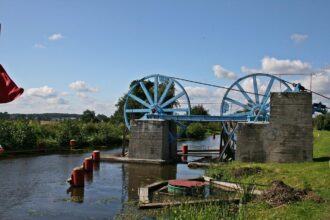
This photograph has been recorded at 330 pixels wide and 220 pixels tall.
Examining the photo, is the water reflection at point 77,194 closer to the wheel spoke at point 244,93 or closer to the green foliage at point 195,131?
the wheel spoke at point 244,93

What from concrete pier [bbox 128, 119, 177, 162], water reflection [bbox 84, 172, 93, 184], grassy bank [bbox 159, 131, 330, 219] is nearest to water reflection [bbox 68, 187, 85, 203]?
water reflection [bbox 84, 172, 93, 184]

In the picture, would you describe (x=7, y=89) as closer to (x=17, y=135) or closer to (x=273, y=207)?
(x=273, y=207)

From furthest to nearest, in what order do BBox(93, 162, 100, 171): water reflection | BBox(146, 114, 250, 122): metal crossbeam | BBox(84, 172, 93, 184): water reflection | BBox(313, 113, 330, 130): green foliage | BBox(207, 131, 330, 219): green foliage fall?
BBox(313, 113, 330, 130): green foliage → BBox(146, 114, 250, 122): metal crossbeam → BBox(93, 162, 100, 171): water reflection → BBox(84, 172, 93, 184): water reflection → BBox(207, 131, 330, 219): green foliage

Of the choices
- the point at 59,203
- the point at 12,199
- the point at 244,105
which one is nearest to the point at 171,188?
the point at 59,203

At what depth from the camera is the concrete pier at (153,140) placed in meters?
27.5

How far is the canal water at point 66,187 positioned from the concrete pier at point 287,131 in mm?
3919

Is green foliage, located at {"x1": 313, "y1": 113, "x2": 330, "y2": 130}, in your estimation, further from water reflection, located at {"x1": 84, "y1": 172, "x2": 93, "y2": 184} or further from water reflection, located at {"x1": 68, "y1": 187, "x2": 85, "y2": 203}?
water reflection, located at {"x1": 68, "y1": 187, "x2": 85, "y2": 203}

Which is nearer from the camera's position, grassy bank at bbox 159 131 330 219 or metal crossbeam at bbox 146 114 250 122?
grassy bank at bbox 159 131 330 219

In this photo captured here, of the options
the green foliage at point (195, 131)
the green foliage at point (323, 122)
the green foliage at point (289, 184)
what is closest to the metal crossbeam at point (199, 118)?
the green foliage at point (289, 184)

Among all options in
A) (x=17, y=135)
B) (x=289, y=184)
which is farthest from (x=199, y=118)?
(x=17, y=135)

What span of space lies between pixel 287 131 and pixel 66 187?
→ 1132 cm

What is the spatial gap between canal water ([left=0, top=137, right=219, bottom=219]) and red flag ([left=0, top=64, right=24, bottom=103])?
6.80m

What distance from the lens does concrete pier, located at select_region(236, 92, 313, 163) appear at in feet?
71.1

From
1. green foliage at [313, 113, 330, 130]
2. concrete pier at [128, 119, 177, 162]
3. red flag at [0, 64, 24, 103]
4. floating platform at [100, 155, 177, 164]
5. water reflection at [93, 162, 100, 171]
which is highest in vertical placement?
green foliage at [313, 113, 330, 130]
